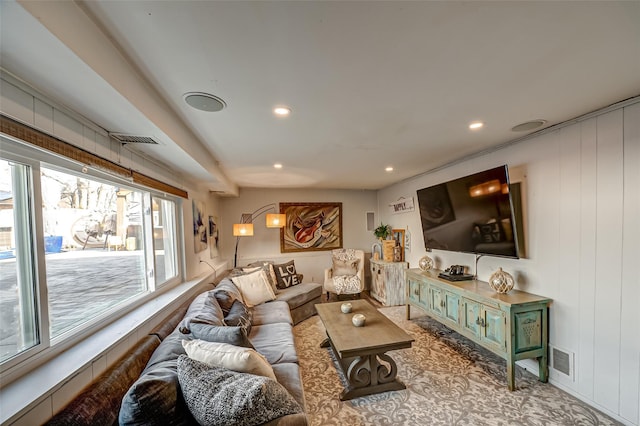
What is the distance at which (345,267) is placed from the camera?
16.4 feet

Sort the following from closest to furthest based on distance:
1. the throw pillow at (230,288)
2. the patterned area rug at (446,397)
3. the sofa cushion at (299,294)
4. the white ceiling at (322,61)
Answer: the white ceiling at (322,61), the patterned area rug at (446,397), the throw pillow at (230,288), the sofa cushion at (299,294)

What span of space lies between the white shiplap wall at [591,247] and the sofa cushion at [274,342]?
2327 mm

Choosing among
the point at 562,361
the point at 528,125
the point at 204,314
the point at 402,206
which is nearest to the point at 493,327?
the point at 562,361

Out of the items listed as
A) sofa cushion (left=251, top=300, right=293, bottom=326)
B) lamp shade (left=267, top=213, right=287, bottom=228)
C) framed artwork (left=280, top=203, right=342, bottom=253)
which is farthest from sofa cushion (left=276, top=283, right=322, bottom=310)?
framed artwork (left=280, top=203, right=342, bottom=253)

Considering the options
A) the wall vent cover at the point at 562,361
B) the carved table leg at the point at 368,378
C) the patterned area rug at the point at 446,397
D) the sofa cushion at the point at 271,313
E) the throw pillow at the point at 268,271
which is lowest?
the patterned area rug at the point at 446,397

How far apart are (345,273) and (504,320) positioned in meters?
3.00

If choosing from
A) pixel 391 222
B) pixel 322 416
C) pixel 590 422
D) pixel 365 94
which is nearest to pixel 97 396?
pixel 322 416

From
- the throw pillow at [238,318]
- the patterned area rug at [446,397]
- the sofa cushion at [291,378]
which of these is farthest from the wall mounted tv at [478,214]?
the throw pillow at [238,318]

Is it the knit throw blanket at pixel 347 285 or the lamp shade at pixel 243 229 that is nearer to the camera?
the lamp shade at pixel 243 229

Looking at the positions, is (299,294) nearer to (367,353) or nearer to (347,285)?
(347,285)

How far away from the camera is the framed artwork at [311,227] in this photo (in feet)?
17.8

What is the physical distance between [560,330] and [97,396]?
328 cm

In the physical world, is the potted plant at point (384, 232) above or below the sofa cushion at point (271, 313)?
above

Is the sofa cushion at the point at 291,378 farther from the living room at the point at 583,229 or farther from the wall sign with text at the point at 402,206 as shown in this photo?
the wall sign with text at the point at 402,206
